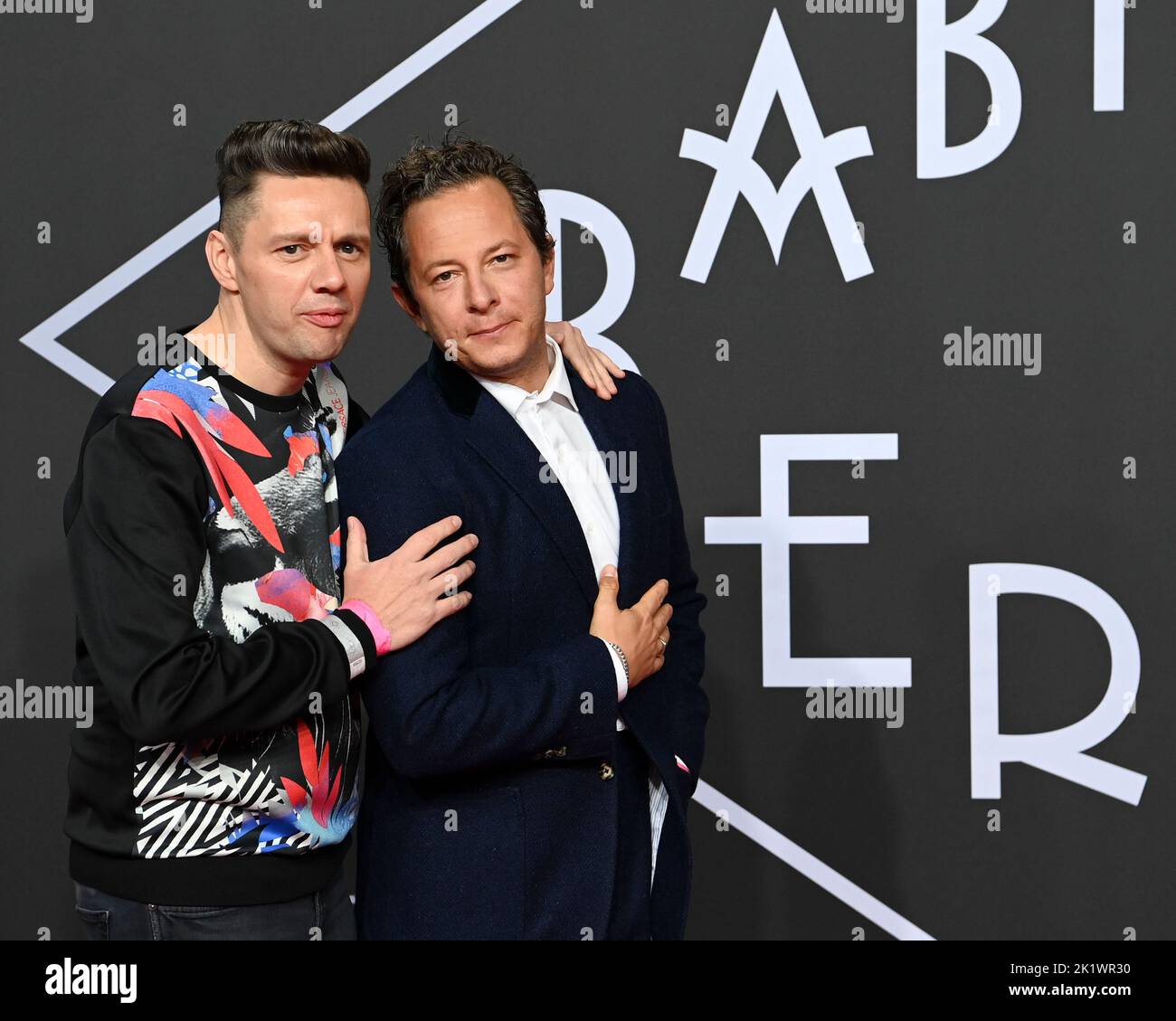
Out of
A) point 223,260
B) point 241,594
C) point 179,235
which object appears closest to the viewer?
point 241,594

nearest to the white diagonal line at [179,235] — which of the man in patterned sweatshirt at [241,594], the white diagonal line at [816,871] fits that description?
the man in patterned sweatshirt at [241,594]

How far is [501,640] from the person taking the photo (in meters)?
1.71

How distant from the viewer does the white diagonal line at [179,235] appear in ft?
9.53

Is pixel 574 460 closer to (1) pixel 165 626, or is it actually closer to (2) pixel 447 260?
(2) pixel 447 260

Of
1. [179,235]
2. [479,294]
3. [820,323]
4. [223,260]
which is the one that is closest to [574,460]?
[479,294]

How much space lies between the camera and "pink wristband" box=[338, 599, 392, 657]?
1610 mm

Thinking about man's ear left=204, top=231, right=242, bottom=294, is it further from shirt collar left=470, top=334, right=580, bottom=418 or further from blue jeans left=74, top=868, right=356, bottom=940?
blue jeans left=74, top=868, right=356, bottom=940

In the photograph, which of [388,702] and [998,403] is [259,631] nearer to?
[388,702]

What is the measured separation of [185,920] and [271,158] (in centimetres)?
101

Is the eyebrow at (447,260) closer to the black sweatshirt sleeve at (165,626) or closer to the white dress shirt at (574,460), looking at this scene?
the white dress shirt at (574,460)

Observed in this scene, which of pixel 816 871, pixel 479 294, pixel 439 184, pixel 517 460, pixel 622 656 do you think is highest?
pixel 439 184

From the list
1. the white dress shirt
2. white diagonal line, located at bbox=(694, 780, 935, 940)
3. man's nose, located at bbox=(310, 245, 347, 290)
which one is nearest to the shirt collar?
the white dress shirt

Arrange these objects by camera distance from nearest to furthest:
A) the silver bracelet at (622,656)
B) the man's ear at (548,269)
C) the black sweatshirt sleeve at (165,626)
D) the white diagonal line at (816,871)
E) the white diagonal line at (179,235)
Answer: the black sweatshirt sleeve at (165,626), the silver bracelet at (622,656), the man's ear at (548,269), the white diagonal line at (179,235), the white diagonal line at (816,871)

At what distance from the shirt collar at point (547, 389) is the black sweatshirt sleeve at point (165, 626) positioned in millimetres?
369
